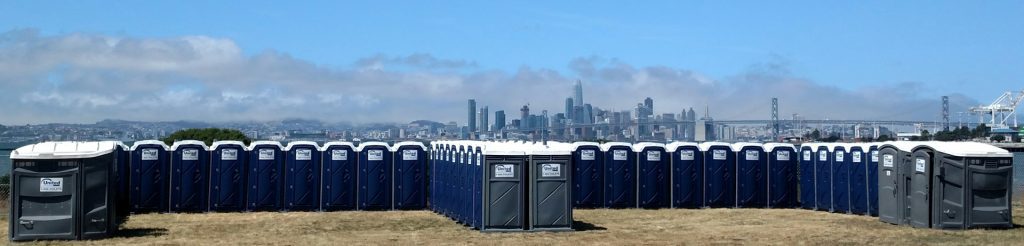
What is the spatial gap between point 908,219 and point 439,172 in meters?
9.78

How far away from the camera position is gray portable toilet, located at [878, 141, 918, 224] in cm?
1867

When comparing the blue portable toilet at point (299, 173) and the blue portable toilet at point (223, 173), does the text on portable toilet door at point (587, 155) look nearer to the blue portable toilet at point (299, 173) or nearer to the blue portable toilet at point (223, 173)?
the blue portable toilet at point (299, 173)

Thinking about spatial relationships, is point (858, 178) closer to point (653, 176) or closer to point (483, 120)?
point (653, 176)

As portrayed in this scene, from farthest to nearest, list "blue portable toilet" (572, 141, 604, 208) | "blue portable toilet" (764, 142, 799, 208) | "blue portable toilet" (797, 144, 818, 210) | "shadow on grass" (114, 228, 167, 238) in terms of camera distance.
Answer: "blue portable toilet" (764, 142, 799, 208)
"blue portable toilet" (797, 144, 818, 210)
"blue portable toilet" (572, 141, 604, 208)
"shadow on grass" (114, 228, 167, 238)

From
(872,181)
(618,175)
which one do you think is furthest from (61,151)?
(872,181)

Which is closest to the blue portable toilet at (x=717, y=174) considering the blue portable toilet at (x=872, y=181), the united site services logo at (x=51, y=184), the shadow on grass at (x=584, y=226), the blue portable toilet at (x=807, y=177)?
the blue portable toilet at (x=807, y=177)

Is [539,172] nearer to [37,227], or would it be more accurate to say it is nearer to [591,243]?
[591,243]

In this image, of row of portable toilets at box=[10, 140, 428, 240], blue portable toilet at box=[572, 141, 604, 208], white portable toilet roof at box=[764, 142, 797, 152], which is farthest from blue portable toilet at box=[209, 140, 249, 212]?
white portable toilet roof at box=[764, 142, 797, 152]

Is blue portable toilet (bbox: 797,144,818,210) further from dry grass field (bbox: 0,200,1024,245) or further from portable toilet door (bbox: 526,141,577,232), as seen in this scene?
portable toilet door (bbox: 526,141,577,232)

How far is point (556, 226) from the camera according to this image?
17.3 metres

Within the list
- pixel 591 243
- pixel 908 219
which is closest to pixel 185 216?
pixel 591 243

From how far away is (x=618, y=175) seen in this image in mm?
23625

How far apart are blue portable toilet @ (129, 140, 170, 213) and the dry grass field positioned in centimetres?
75

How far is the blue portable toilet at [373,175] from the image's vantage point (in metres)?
22.7
